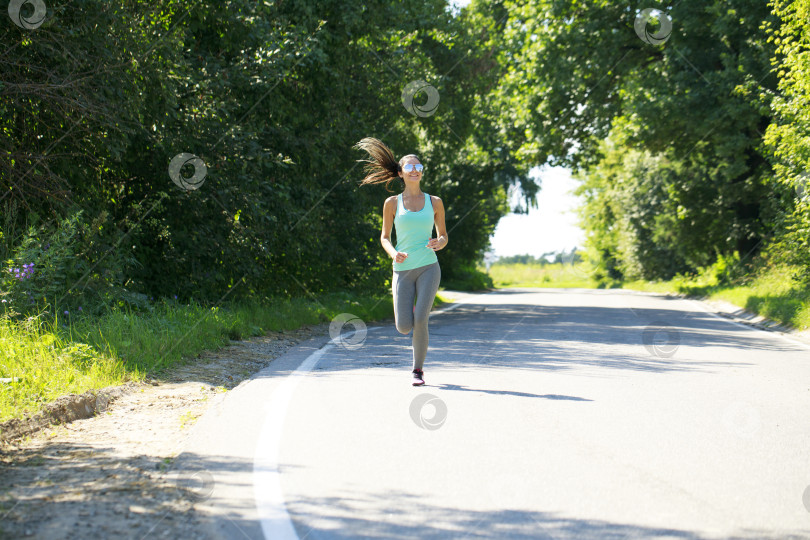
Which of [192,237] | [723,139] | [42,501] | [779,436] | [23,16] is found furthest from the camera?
[723,139]

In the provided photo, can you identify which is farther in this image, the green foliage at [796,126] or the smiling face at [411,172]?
the green foliage at [796,126]

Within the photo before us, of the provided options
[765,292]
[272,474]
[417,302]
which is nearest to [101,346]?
[417,302]

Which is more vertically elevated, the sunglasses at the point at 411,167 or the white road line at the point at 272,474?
the sunglasses at the point at 411,167

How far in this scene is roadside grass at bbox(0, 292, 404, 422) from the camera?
6.66m

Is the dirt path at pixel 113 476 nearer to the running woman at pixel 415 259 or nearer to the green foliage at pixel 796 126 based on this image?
the running woman at pixel 415 259

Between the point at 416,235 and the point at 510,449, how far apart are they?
2.92 meters

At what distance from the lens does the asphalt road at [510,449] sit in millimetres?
3930

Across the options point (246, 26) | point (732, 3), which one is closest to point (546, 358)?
point (246, 26)

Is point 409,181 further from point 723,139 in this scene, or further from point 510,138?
point 510,138

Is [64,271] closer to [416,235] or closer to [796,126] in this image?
[416,235]

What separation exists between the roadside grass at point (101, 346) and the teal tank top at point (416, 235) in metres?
2.72

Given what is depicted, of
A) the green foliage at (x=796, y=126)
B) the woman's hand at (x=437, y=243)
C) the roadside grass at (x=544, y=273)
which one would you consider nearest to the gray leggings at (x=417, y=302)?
the woman's hand at (x=437, y=243)

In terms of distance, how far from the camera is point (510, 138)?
26547 millimetres

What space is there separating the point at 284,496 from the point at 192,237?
345 inches
